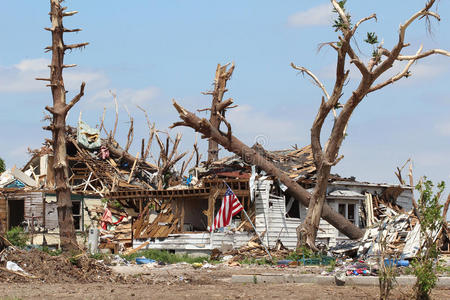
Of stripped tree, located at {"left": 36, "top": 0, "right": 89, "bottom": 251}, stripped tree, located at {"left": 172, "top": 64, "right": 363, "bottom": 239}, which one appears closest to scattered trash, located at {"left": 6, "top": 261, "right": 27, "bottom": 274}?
stripped tree, located at {"left": 36, "top": 0, "right": 89, "bottom": 251}

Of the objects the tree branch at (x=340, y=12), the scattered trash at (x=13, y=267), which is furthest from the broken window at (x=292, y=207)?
the scattered trash at (x=13, y=267)

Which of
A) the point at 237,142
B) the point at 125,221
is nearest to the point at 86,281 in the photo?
the point at 237,142

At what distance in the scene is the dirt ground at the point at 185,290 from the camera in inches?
515

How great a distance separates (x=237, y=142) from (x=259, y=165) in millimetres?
1179

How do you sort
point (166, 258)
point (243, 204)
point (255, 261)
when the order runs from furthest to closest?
point (243, 204), point (166, 258), point (255, 261)

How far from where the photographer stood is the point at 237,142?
2480cm

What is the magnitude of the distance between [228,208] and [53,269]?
26.6ft

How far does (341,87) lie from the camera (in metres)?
22.8

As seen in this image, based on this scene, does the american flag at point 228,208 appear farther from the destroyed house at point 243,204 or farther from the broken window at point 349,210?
the broken window at point 349,210

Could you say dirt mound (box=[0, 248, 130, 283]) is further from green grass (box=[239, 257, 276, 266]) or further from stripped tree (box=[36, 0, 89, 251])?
green grass (box=[239, 257, 276, 266])

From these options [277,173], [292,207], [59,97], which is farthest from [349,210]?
[59,97]

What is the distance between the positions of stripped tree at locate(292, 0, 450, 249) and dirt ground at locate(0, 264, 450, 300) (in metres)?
A: 6.90

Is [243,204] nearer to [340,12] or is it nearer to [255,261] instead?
[255,261]

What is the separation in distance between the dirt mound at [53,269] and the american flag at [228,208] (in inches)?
272
